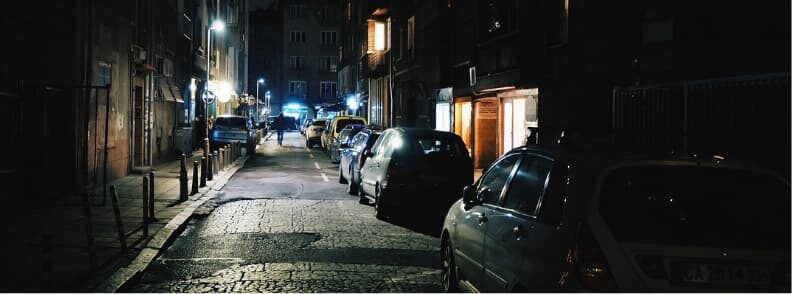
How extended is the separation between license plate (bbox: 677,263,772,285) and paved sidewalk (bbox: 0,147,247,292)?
17.0ft

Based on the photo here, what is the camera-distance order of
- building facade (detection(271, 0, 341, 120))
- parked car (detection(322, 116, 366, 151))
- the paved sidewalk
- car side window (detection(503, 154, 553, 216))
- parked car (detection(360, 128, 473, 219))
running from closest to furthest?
car side window (detection(503, 154, 553, 216)) < the paved sidewalk < parked car (detection(360, 128, 473, 219)) < parked car (detection(322, 116, 366, 151)) < building facade (detection(271, 0, 341, 120))

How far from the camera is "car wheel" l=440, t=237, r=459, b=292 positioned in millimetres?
7027

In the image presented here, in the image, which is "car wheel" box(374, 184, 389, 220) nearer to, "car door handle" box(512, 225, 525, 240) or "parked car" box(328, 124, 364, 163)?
"car door handle" box(512, 225, 525, 240)

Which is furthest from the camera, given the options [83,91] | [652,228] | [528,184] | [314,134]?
[314,134]

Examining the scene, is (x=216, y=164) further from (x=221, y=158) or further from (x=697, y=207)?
(x=697, y=207)


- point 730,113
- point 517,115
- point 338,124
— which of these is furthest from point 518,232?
point 338,124

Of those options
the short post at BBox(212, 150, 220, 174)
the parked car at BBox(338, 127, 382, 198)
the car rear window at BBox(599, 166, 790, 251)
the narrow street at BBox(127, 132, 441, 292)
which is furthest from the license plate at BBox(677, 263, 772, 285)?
the short post at BBox(212, 150, 220, 174)

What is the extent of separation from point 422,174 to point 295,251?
3.97 m

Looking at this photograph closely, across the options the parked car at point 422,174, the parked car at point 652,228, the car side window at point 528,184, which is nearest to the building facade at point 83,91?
the parked car at point 422,174

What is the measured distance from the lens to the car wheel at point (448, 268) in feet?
23.1

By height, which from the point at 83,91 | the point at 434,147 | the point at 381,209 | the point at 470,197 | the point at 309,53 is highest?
the point at 309,53

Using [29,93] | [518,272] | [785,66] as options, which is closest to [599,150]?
[518,272]

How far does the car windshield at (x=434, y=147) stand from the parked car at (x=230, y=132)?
69.2ft

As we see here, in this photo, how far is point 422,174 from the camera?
12938 mm
